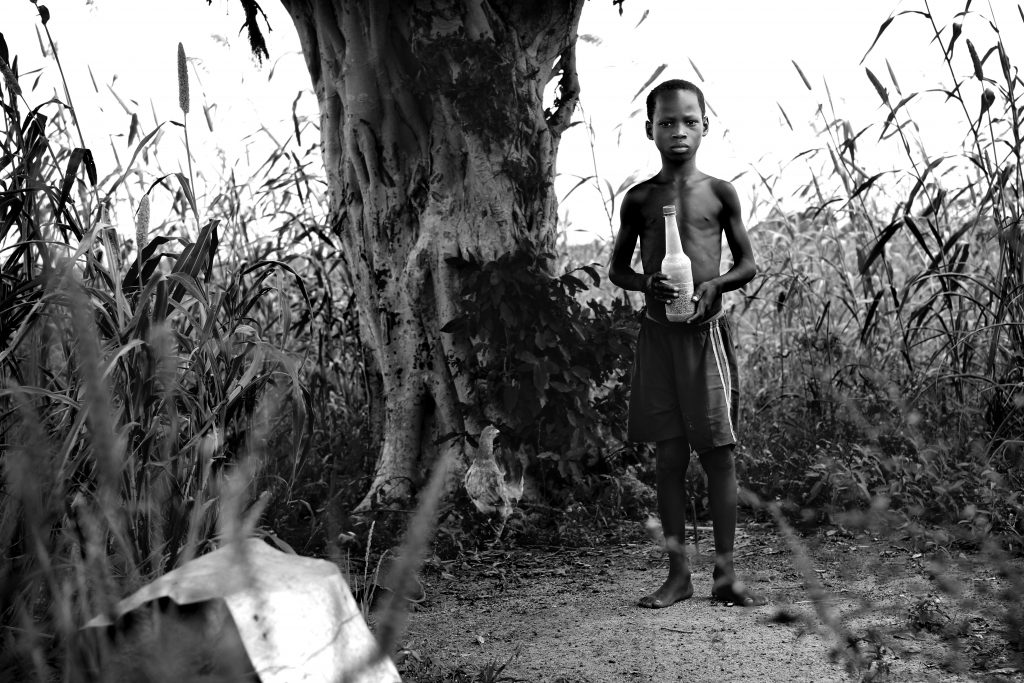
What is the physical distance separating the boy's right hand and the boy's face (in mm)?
454

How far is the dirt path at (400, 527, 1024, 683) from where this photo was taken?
2.38m

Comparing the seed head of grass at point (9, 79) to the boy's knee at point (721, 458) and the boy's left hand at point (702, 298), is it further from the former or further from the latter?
the boy's knee at point (721, 458)

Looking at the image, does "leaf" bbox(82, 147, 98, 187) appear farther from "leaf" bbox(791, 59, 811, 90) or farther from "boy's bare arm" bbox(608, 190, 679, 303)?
"leaf" bbox(791, 59, 811, 90)

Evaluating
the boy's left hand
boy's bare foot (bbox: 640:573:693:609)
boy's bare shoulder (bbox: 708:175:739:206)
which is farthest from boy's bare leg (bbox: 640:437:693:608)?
boy's bare shoulder (bbox: 708:175:739:206)

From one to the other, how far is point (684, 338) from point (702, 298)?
17cm

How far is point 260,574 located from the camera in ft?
4.61

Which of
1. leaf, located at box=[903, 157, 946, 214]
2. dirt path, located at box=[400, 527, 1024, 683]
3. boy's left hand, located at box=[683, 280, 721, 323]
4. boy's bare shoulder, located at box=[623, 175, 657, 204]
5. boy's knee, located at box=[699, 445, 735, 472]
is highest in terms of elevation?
leaf, located at box=[903, 157, 946, 214]

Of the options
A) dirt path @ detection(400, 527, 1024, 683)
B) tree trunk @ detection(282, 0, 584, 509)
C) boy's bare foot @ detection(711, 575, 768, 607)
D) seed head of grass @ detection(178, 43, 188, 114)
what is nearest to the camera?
dirt path @ detection(400, 527, 1024, 683)

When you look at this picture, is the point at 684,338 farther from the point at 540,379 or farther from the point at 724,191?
the point at 540,379

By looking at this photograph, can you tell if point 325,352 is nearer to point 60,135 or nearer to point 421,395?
point 421,395

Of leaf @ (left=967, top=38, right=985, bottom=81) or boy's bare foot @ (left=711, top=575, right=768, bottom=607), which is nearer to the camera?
boy's bare foot @ (left=711, top=575, right=768, bottom=607)

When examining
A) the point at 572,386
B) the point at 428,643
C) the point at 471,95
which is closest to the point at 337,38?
the point at 471,95

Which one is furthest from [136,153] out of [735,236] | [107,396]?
[735,236]

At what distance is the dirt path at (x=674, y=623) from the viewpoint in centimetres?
238
